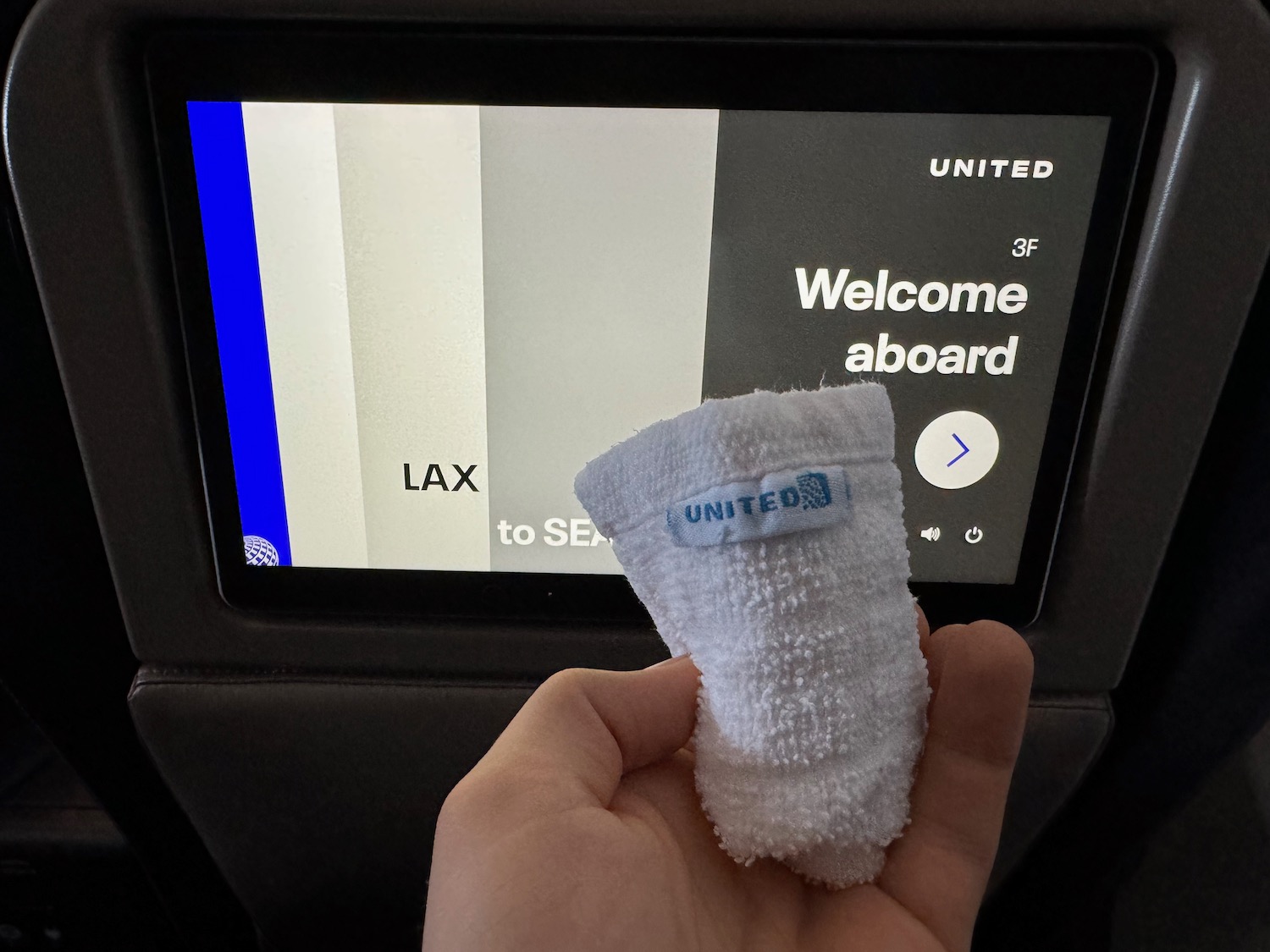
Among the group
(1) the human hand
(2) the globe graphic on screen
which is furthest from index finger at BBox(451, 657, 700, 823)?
(2) the globe graphic on screen

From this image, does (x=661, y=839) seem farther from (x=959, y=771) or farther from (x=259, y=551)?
(x=259, y=551)

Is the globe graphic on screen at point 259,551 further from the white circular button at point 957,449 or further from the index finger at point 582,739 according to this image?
the white circular button at point 957,449

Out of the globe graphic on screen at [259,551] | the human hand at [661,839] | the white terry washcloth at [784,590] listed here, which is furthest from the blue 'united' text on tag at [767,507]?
the globe graphic on screen at [259,551]

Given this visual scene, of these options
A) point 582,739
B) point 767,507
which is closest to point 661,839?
point 582,739

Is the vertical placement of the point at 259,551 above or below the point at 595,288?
below

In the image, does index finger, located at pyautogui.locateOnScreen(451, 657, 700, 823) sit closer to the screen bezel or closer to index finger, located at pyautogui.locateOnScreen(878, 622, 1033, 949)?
index finger, located at pyautogui.locateOnScreen(878, 622, 1033, 949)

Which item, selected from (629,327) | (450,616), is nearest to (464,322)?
(629,327)

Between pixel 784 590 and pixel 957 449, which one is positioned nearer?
pixel 784 590
